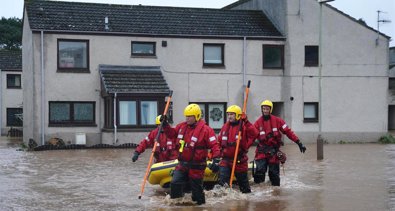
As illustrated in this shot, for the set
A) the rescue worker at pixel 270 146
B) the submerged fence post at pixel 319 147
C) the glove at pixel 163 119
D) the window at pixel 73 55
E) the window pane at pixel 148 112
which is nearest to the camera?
the glove at pixel 163 119

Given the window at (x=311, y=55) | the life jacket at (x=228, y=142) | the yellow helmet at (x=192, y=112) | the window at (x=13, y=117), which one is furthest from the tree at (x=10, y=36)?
the yellow helmet at (x=192, y=112)

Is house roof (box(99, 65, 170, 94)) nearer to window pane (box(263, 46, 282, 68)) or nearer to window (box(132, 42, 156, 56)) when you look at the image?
window (box(132, 42, 156, 56))

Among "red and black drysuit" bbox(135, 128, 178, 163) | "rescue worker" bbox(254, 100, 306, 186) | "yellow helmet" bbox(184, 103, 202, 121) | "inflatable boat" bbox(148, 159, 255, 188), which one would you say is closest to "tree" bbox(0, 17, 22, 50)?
"red and black drysuit" bbox(135, 128, 178, 163)

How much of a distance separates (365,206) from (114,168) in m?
8.91

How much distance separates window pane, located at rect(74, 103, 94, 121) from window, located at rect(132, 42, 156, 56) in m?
3.25

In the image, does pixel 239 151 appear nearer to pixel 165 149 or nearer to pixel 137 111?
pixel 165 149

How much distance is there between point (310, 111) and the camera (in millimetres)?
29672

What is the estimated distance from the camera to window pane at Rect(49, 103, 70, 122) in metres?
26.8

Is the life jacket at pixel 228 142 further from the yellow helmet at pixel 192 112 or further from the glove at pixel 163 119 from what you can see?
the yellow helmet at pixel 192 112

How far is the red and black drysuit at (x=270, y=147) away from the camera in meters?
13.3

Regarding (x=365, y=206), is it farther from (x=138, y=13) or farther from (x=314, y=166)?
(x=138, y=13)

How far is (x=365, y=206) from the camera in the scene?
35.8ft

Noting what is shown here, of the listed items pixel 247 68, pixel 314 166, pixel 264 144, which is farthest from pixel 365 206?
pixel 247 68

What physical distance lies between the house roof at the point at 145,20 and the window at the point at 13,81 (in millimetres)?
18917
